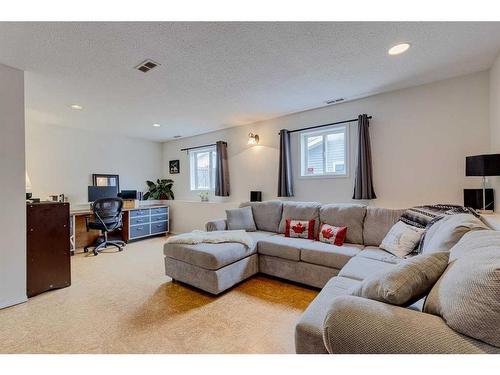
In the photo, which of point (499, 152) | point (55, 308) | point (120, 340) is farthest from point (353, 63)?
point (55, 308)

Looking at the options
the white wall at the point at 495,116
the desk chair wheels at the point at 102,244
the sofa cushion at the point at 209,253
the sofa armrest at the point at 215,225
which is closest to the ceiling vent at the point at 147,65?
the sofa cushion at the point at 209,253

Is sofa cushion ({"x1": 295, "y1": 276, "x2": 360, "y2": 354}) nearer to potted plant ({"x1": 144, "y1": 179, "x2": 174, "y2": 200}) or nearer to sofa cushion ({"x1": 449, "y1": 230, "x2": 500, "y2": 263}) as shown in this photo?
sofa cushion ({"x1": 449, "y1": 230, "x2": 500, "y2": 263})

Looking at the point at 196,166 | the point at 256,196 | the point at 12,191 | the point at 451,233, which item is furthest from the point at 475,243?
the point at 196,166

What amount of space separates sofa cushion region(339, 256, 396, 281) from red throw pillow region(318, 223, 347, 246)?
0.51 m

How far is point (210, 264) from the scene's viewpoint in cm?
228

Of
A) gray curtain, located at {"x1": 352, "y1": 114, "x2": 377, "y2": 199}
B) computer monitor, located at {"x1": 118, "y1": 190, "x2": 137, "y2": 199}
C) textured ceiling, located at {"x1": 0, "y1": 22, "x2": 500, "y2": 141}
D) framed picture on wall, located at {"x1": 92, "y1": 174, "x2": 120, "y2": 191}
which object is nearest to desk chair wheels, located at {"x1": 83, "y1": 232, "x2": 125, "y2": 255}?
computer monitor, located at {"x1": 118, "y1": 190, "x2": 137, "y2": 199}

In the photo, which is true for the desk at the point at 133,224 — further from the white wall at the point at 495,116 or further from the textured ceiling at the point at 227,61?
the white wall at the point at 495,116

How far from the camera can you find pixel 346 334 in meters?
0.91

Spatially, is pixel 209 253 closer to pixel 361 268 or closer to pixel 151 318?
pixel 151 318

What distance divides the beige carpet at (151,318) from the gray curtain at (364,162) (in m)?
1.49

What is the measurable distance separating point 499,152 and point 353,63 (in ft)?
5.21

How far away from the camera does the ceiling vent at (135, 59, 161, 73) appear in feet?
Result: 6.93

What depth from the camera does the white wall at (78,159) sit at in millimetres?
3934

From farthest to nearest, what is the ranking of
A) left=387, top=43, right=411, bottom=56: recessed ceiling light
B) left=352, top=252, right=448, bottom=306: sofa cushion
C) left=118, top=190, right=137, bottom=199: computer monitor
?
left=118, top=190, right=137, bottom=199: computer monitor → left=387, top=43, right=411, bottom=56: recessed ceiling light → left=352, top=252, right=448, bottom=306: sofa cushion
